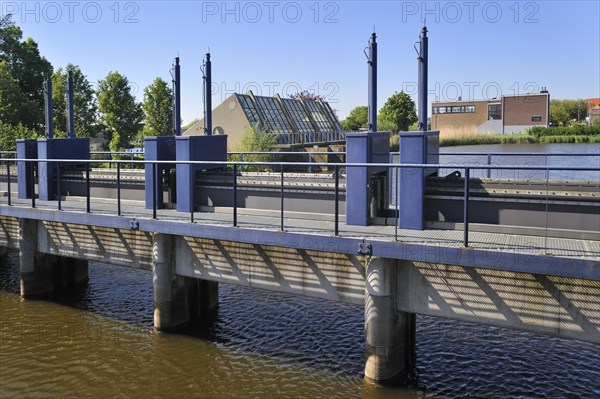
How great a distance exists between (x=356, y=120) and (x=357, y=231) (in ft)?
258

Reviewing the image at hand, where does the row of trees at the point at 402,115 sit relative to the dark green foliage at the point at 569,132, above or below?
above

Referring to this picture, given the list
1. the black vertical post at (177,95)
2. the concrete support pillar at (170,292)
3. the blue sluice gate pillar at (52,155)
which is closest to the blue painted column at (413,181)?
the concrete support pillar at (170,292)

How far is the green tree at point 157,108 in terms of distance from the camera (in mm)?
46844

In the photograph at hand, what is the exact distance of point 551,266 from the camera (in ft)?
25.9

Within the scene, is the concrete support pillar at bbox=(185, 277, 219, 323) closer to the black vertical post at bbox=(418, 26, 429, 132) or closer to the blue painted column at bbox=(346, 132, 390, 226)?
the blue painted column at bbox=(346, 132, 390, 226)

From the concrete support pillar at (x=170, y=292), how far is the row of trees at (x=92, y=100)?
109ft

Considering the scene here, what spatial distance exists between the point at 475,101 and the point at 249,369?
249 feet

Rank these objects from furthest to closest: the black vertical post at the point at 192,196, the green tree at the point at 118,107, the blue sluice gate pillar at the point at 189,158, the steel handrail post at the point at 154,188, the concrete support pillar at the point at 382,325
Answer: the green tree at the point at 118,107
the blue sluice gate pillar at the point at 189,158
the steel handrail post at the point at 154,188
the black vertical post at the point at 192,196
the concrete support pillar at the point at 382,325

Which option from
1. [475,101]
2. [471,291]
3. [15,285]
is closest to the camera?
[471,291]

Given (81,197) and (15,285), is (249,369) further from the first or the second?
(15,285)

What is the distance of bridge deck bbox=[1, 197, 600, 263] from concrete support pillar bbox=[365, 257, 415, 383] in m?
0.55

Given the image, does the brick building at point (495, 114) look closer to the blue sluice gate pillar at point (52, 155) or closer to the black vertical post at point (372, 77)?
the blue sluice gate pillar at point (52, 155)

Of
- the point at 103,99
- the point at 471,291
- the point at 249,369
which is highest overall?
the point at 103,99

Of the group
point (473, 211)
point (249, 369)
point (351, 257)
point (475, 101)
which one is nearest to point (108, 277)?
point (249, 369)
